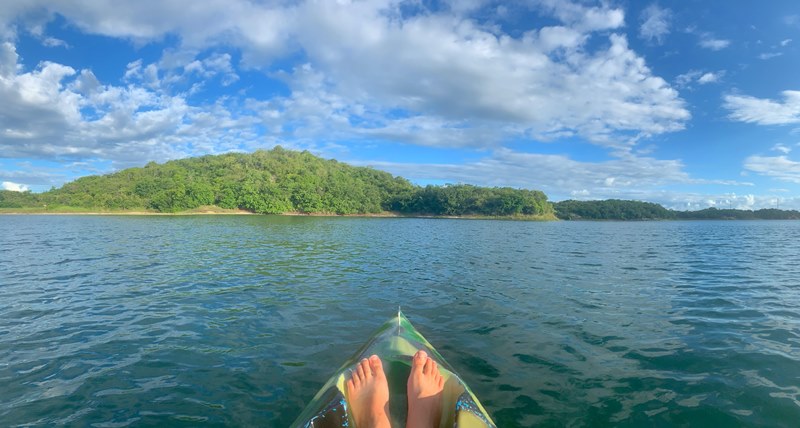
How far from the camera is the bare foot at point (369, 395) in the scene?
4.46m

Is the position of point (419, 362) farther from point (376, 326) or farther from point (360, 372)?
point (376, 326)

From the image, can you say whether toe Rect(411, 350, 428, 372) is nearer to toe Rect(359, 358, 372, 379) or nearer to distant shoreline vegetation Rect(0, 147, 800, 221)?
toe Rect(359, 358, 372, 379)

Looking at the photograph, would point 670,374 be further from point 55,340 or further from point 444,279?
point 55,340

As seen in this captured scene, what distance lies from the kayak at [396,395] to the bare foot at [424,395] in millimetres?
84

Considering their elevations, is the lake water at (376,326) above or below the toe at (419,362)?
below

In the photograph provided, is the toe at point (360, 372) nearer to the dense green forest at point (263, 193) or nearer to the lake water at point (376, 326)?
the lake water at point (376, 326)

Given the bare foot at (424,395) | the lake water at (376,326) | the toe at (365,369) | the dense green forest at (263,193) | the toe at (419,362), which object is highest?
the dense green forest at (263,193)

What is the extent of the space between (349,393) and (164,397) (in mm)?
3298

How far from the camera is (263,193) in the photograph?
128 meters

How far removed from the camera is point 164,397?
19.7ft

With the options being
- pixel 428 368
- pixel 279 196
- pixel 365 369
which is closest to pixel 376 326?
pixel 365 369

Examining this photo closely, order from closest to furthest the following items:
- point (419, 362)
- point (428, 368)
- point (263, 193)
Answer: point (428, 368) → point (419, 362) → point (263, 193)

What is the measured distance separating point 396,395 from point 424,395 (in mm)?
612

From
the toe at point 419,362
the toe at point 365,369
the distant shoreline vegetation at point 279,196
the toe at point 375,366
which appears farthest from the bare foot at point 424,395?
the distant shoreline vegetation at point 279,196
